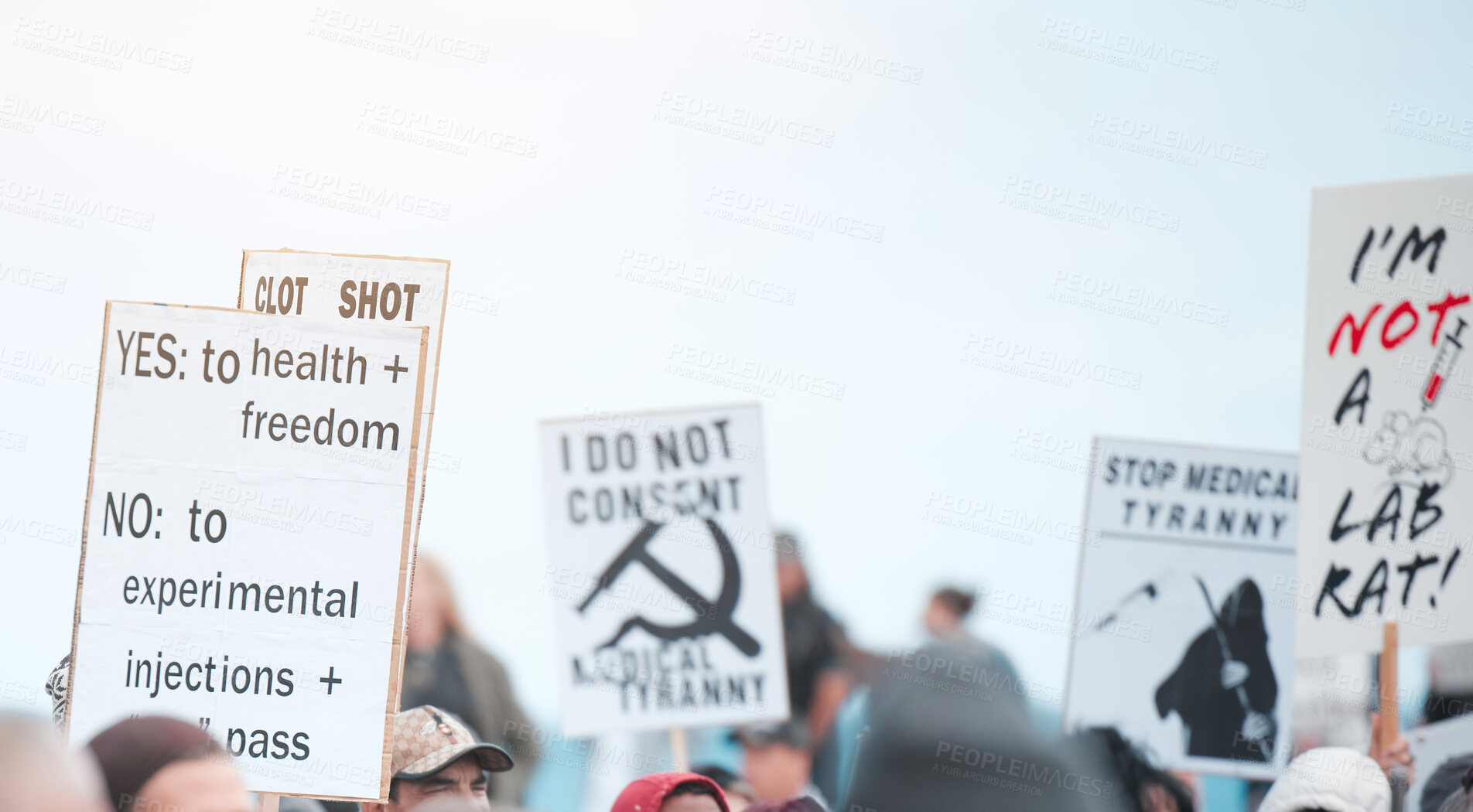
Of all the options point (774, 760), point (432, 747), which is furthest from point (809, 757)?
point (432, 747)

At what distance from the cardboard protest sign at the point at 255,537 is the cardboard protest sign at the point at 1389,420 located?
305 centimetres

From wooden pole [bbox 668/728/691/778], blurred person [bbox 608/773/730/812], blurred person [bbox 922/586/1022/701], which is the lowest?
wooden pole [bbox 668/728/691/778]

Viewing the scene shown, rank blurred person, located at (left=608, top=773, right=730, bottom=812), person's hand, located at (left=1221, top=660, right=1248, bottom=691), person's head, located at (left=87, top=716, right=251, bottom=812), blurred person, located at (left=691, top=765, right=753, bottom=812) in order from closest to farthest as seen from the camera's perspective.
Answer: person's head, located at (left=87, top=716, right=251, bottom=812) < blurred person, located at (left=608, top=773, right=730, bottom=812) < blurred person, located at (left=691, top=765, right=753, bottom=812) < person's hand, located at (left=1221, top=660, right=1248, bottom=691)

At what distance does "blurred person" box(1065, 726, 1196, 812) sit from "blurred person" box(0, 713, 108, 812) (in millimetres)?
4718

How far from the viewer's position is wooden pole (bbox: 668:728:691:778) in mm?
5629

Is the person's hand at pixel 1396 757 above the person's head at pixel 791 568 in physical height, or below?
below

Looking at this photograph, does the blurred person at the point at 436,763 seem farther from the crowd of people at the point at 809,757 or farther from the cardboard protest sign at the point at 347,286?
the cardboard protest sign at the point at 347,286

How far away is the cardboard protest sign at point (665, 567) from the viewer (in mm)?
6008

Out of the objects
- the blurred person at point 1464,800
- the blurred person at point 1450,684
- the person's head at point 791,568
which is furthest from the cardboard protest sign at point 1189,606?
the blurred person at point 1464,800

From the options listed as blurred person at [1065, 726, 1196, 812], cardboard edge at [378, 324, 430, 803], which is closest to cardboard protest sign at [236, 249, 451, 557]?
cardboard edge at [378, 324, 430, 803]

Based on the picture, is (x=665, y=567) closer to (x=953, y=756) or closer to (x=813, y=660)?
(x=813, y=660)

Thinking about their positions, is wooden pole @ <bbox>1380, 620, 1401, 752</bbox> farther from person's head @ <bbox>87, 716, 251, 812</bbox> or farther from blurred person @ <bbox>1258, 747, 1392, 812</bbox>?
person's head @ <bbox>87, 716, 251, 812</bbox>

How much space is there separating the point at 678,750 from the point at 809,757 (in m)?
0.95

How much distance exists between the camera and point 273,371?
3426 mm
